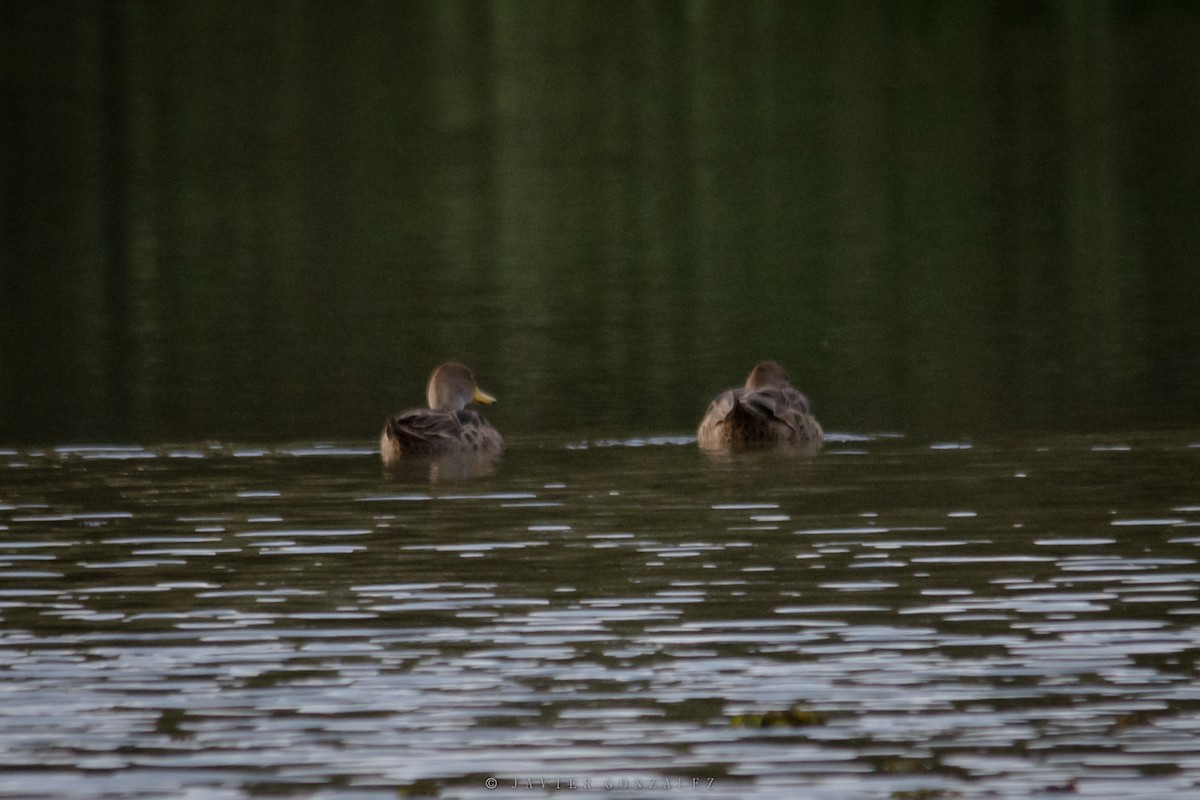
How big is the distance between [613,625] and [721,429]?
6984mm

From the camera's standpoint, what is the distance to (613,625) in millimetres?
13031

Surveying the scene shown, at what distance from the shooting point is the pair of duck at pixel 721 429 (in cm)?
1972

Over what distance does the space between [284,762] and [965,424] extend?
1084 cm

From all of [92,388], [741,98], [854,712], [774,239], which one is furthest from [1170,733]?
[741,98]

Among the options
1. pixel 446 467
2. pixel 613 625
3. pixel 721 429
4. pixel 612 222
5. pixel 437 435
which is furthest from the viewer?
pixel 612 222

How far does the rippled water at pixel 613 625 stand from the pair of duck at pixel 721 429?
534mm

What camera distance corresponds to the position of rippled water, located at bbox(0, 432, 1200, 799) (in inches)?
408

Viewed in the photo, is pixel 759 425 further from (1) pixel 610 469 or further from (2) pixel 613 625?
(2) pixel 613 625

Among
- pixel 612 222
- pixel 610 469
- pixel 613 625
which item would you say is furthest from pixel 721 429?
pixel 612 222

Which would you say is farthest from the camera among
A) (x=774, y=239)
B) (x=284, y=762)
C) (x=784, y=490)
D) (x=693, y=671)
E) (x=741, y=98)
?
(x=741, y=98)

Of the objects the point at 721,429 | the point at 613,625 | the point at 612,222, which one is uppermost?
the point at 612,222

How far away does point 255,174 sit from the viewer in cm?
4872

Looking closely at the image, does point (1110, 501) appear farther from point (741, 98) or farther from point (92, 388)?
point (741, 98)

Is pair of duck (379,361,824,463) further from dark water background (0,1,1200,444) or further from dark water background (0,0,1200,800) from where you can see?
dark water background (0,1,1200,444)
